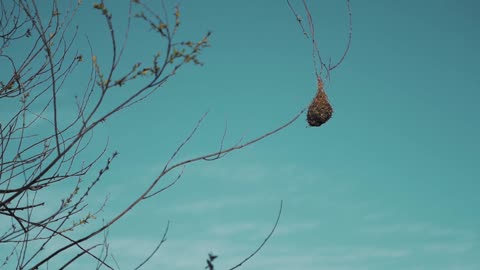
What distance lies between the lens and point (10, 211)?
2461 millimetres

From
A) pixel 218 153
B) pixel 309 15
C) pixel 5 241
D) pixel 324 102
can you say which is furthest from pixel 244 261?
pixel 324 102

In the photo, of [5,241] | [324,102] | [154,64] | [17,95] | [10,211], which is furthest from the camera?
[324,102]

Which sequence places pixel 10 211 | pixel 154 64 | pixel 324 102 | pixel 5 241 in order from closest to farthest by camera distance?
pixel 154 64
pixel 10 211
pixel 5 241
pixel 324 102

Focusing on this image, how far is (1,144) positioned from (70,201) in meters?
0.53

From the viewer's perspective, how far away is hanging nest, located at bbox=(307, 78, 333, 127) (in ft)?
16.4

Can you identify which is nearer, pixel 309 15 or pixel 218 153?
pixel 218 153

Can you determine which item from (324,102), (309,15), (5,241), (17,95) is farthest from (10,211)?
(324,102)

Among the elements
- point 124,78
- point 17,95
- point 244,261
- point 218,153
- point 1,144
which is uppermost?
point 17,95

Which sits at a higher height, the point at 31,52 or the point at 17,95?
the point at 31,52

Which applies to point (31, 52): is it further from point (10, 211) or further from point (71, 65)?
point (10, 211)

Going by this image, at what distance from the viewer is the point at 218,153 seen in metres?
2.03

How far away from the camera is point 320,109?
503cm

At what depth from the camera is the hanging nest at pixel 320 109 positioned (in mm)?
5012

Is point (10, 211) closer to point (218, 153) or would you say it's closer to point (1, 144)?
point (1, 144)
